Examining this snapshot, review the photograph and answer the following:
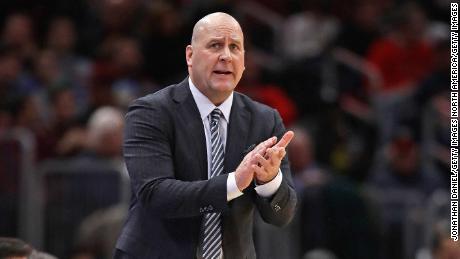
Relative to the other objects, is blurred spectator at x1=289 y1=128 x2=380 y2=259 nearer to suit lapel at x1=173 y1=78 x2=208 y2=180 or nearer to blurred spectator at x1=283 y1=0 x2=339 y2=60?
blurred spectator at x1=283 y1=0 x2=339 y2=60

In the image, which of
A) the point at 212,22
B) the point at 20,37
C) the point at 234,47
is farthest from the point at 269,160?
the point at 20,37

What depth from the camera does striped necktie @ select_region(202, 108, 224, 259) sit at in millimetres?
5273

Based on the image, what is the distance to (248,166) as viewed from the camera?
4984 mm

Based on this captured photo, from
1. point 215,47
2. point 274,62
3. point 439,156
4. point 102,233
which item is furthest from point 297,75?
point 215,47

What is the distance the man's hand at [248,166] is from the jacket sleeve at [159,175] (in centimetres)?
9

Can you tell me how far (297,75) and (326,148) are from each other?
131 centimetres

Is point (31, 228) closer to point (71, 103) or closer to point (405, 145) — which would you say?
point (71, 103)

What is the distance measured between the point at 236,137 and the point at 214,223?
17.6 inches

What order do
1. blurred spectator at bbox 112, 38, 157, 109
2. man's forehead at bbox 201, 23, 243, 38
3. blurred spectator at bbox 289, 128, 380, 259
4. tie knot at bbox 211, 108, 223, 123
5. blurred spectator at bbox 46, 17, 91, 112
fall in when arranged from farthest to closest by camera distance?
blurred spectator at bbox 46, 17, 91, 112, blurred spectator at bbox 112, 38, 157, 109, blurred spectator at bbox 289, 128, 380, 259, tie knot at bbox 211, 108, 223, 123, man's forehead at bbox 201, 23, 243, 38

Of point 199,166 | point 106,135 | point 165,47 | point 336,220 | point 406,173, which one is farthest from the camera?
Result: point 165,47

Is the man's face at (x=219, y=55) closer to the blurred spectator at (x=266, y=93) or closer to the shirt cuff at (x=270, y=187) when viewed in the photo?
the shirt cuff at (x=270, y=187)

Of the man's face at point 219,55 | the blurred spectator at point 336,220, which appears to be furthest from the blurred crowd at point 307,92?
the man's face at point 219,55

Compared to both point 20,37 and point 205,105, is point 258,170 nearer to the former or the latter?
point 205,105

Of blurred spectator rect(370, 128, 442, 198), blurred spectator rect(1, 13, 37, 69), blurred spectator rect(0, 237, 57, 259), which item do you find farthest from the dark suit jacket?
blurred spectator rect(1, 13, 37, 69)
